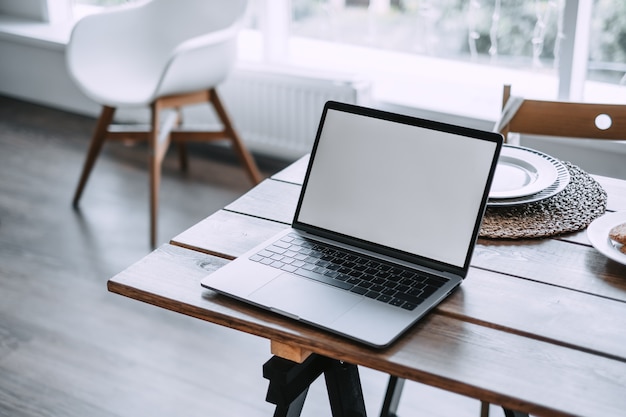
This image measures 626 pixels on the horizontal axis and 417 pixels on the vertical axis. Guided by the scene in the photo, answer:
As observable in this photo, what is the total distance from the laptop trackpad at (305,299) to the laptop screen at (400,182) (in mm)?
137

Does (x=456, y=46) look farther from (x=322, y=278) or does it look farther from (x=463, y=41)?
(x=322, y=278)

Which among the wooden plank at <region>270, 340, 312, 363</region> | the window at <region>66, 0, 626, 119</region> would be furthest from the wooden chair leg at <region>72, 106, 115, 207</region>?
the wooden plank at <region>270, 340, 312, 363</region>

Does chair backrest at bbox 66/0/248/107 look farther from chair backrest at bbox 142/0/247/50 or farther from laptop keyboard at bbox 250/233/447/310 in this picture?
laptop keyboard at bbox 250/233/447/310

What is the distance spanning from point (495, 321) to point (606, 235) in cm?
29

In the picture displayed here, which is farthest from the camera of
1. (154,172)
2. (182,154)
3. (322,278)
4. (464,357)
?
(182,154)

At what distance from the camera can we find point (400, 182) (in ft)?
3.79

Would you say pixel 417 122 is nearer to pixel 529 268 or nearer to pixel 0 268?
pixel 529 268

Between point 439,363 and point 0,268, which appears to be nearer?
point 439,363

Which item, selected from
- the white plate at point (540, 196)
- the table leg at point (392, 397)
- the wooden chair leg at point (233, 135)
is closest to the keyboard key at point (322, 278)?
the white plate at point (540, 196)

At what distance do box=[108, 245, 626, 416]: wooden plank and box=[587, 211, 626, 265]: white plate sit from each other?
0.77 feet

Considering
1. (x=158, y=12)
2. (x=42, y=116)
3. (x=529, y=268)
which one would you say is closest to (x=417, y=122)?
(x=529, y=268)

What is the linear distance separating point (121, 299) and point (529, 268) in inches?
57.9

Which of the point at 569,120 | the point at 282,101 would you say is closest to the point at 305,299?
the point at 569,120

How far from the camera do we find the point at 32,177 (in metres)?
3.16
